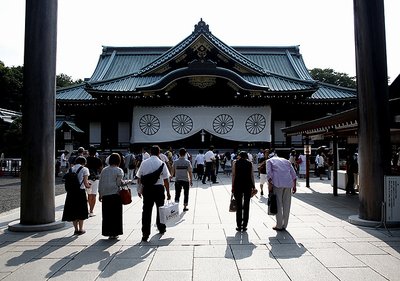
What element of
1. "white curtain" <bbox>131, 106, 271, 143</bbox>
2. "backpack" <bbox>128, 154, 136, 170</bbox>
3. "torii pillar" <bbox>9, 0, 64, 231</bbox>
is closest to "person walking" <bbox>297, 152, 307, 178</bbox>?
"white curtain" <bbox>131, 106, 271, 143</bbox>

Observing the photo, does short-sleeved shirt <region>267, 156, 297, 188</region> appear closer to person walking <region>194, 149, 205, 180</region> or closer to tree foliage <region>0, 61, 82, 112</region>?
person walking <region>194, 149, 205, 180</region>

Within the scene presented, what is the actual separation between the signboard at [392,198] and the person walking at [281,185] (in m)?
1.93

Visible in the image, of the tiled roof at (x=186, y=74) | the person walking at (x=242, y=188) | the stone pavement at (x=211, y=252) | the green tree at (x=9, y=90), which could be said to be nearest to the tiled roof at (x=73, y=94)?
the tiled roof at (x=186, y=74)

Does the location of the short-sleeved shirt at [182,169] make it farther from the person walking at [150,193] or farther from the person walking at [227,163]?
the person walking at [227,163]

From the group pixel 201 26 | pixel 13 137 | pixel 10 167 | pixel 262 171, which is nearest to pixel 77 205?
pixel 262 171

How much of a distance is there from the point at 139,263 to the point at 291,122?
21972 mm

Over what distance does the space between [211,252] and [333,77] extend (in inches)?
2412

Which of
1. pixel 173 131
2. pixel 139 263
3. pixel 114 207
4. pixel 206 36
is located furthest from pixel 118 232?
pixel 206 36

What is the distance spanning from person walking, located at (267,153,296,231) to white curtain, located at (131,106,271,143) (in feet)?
55.9

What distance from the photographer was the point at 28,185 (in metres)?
7.86

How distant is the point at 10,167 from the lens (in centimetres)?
2444

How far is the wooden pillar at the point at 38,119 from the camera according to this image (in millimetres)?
7852

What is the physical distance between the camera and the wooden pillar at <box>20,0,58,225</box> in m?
7.85

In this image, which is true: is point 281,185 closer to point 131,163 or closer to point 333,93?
point 131,163
